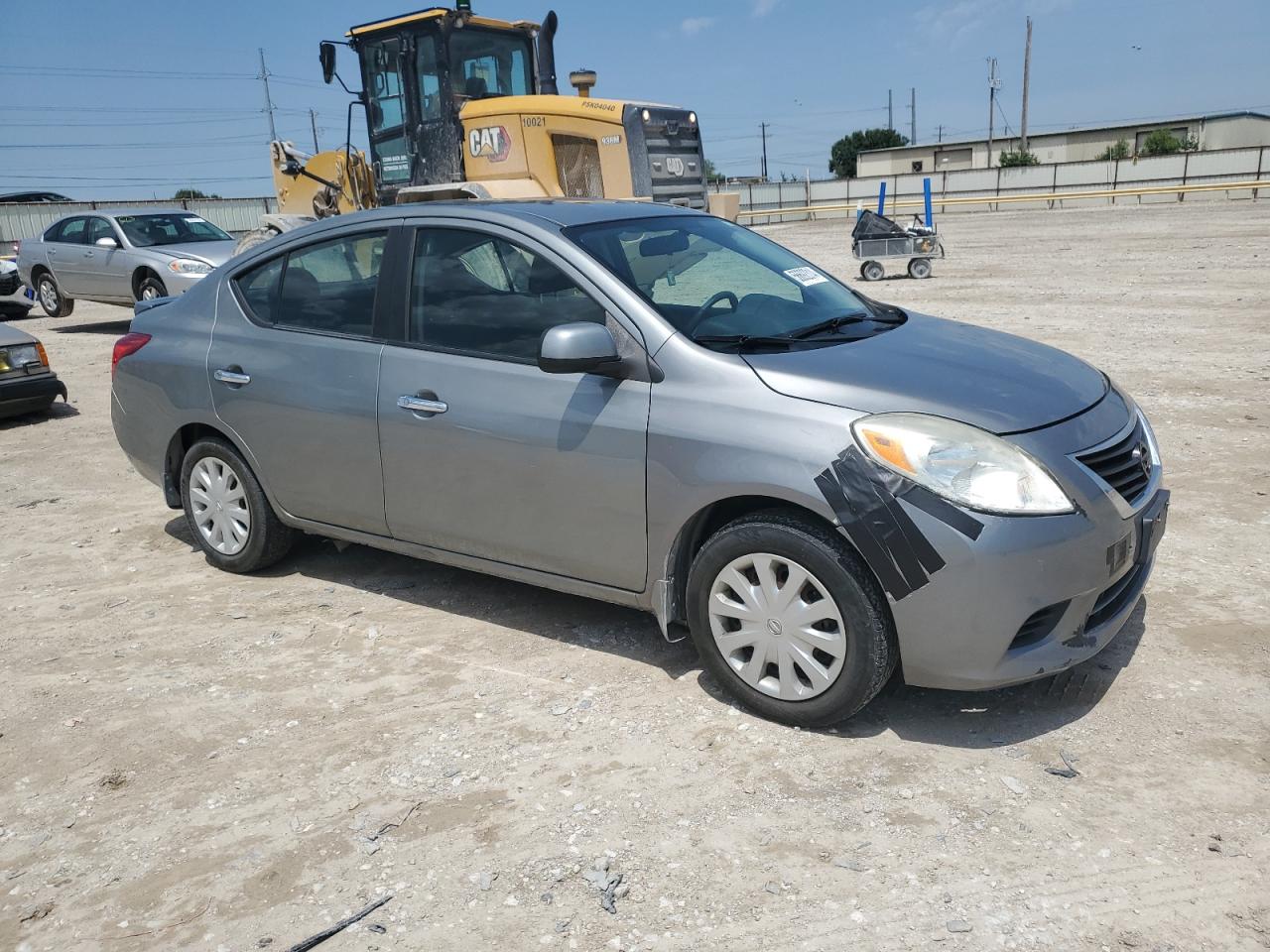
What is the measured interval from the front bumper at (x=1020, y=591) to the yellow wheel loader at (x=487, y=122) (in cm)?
1014

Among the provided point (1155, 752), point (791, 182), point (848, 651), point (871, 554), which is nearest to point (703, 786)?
point (848, 651)

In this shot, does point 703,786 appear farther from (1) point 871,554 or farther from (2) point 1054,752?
(2) point 1054,752

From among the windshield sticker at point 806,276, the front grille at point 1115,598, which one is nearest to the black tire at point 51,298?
the windshield sticker at point 806,276

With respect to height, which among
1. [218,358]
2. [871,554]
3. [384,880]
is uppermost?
[218,358]

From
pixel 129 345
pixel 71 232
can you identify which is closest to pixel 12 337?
pixel 129 345

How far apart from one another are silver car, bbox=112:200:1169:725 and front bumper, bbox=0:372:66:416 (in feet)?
16.0

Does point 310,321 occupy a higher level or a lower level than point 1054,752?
higher

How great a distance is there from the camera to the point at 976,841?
10.1 ft

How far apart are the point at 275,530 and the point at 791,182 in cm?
4883

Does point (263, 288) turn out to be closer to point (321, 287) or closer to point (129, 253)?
point (321, 287)

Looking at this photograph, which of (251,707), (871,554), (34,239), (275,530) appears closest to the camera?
(871,554)

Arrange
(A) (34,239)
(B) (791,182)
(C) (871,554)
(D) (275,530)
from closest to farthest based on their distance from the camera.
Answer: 1. (C) (871,554)
2. (D) (275,530)
3. (A) (34,239)
4. (B) (791,182)

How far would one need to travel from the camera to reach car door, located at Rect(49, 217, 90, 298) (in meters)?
16.2

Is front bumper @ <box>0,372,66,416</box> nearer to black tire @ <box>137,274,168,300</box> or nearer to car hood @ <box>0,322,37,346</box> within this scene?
car hood @ <box>0,322,37,346</box>
